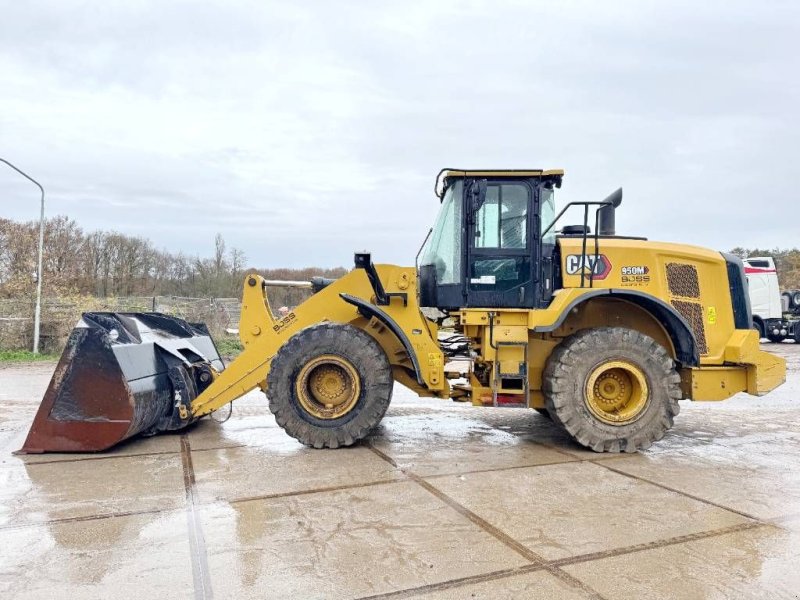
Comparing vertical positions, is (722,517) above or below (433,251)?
below

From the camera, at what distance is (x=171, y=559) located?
3156 mm

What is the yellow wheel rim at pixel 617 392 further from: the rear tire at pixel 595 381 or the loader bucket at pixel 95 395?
the loader bucket at pixel 95 395

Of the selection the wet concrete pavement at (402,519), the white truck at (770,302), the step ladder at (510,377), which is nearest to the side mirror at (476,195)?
the step ladder at (510,377)

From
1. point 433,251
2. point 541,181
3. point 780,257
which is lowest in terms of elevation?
point 433,251

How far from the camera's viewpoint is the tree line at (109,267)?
21406mm

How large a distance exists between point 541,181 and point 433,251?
131cm

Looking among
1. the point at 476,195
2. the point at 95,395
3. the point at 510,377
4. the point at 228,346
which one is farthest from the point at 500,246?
the point at 228,346

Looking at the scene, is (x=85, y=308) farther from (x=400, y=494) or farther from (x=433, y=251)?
(x=400, y=494)

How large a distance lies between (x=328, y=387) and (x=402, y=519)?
2.13 meters

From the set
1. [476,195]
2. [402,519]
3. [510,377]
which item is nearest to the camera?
[402,519]

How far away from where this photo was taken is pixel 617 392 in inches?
225

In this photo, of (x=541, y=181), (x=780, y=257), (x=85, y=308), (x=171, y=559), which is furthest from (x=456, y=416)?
(x=780, y=257)

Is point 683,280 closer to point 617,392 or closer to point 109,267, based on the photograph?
point 617,392

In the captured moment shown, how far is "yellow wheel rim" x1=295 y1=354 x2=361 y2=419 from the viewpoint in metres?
5.60
